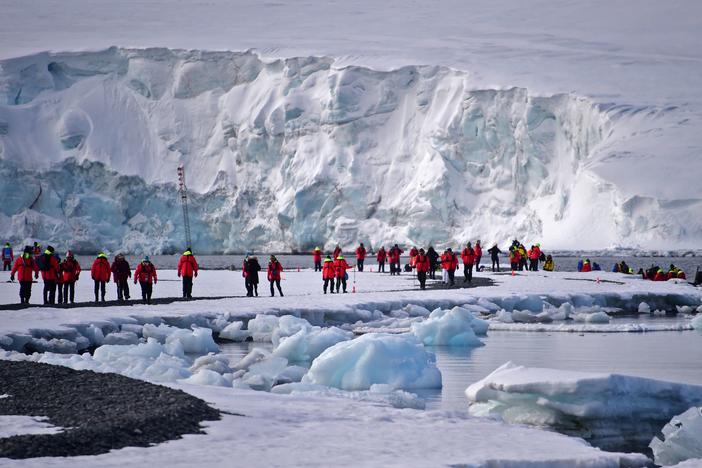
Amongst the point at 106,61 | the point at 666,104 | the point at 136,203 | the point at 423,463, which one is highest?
the point at 106,61

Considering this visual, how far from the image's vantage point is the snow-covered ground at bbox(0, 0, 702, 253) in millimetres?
64875

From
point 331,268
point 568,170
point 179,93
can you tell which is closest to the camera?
point 331,268

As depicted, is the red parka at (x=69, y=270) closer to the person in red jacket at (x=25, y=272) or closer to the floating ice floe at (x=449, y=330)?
the person in red jacket at (x=25, y=272)

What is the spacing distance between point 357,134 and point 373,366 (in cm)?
6218

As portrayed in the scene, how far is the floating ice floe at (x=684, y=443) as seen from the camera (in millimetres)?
8234

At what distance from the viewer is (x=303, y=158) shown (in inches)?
2862

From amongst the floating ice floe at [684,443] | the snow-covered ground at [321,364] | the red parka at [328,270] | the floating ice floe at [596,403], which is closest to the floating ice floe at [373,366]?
the snow-covered ground at [321,364]

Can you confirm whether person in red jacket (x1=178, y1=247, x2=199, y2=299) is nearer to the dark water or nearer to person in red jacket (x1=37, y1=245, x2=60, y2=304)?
person in red jacket (x1=37, y1=245, x2=60, y2=304)

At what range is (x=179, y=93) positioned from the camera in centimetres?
8312

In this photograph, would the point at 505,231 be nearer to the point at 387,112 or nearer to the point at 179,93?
the point at 387,112

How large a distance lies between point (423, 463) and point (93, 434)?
2.14 meters

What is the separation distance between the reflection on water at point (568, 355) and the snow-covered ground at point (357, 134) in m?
43.6

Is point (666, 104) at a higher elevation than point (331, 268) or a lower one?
higher

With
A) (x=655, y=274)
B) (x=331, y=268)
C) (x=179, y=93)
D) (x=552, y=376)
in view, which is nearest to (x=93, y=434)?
(x=552, y=376)
